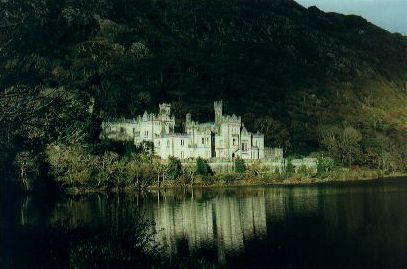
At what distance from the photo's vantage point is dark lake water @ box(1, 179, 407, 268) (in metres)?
42.5

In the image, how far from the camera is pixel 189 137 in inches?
4476

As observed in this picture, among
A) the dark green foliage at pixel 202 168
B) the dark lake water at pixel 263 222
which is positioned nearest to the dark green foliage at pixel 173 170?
the dark green foliage at pixel 202 168

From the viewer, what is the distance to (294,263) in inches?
1608

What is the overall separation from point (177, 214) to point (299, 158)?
58.6 m

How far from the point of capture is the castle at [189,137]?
368ft

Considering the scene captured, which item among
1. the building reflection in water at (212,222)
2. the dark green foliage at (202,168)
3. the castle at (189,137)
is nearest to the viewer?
the building reflection in water at (212,222)

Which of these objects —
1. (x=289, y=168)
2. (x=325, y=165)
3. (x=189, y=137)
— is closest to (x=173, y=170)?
(x=189, y=137)

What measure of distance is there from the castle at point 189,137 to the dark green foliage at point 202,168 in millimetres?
4926

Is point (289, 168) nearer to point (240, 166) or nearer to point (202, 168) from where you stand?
point (240, 166)

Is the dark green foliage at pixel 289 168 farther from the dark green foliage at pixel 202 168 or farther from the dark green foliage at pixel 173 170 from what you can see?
the dark green foliage at pixel 173 170

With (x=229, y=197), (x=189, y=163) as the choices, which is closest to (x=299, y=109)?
(x=189, y=163)

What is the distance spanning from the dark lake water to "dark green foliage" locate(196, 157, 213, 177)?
59.0 feet

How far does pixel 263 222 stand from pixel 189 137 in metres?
56.5

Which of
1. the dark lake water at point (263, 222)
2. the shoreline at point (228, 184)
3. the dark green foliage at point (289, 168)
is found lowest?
the dark lake water at point (263, 222)
